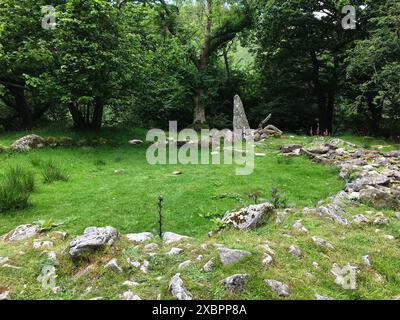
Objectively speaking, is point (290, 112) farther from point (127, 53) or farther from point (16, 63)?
point (16, 63)

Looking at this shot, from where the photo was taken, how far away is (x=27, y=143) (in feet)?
48.6

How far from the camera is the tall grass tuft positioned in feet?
27.9

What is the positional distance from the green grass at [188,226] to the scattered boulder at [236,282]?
0.21ft

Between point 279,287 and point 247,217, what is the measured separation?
7.06 ft

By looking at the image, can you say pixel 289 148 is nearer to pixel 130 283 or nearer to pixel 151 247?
pixel 151 247

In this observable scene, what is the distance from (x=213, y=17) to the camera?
77.5 ft

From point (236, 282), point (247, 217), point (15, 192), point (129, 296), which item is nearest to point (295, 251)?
point (236, 282)

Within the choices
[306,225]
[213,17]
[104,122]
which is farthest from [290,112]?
[306,225]

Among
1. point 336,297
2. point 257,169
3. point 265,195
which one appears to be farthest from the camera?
point 257,169

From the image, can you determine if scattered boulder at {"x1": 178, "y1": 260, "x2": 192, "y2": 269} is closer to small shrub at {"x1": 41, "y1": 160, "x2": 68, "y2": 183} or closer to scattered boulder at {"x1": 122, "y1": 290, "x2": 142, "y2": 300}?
scattered boulder at {"x1": 122, "y1": 290, "x2": 142, "y2": 300}

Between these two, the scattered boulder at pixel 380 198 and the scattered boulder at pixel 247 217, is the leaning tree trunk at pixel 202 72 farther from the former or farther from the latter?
the scattered boulder at pixel 247 217

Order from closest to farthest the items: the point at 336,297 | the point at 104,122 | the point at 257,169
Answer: the point at 336,297 → the point at 257,169 → the point at 104,122

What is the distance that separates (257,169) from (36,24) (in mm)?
10540

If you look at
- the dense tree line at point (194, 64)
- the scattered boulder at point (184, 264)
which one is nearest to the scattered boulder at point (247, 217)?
the scattered boulder at point (184, 264)
